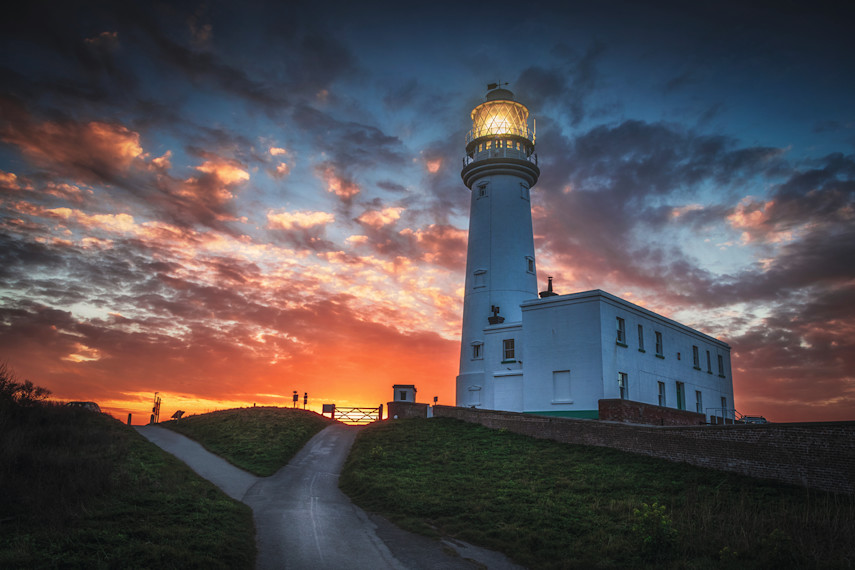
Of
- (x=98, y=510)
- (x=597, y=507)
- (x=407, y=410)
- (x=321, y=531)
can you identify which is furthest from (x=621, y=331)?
(x=98, y=510)

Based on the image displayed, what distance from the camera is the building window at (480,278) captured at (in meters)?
39.0

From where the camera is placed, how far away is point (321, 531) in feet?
47.4

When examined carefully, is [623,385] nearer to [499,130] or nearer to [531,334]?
[531,334]

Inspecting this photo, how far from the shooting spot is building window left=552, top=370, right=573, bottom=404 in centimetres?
3106

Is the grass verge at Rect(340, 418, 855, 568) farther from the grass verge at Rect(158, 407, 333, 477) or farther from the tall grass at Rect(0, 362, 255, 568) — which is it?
the tall grass at Rect(0, 362, 255, 568)

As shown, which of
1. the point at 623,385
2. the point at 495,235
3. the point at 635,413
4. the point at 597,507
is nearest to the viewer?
the point at 597,507

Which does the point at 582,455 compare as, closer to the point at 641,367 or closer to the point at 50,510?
the point at 641,367

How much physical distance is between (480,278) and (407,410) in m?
10.3

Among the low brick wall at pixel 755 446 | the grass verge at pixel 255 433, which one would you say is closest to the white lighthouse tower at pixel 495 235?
the grass verge at pixel 255 433

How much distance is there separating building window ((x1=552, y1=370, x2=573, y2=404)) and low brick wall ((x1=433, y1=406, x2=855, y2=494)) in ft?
17.2

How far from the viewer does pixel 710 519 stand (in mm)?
13719

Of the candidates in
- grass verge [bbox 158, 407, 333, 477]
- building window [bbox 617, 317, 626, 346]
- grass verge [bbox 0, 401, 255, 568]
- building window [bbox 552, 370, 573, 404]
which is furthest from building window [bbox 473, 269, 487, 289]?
grass verge [bbox 0, 401, 255, 568]

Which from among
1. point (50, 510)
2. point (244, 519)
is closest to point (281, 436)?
point (244, 519)

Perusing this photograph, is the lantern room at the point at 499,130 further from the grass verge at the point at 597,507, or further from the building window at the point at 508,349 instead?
the grass verge at the point at 597,507
